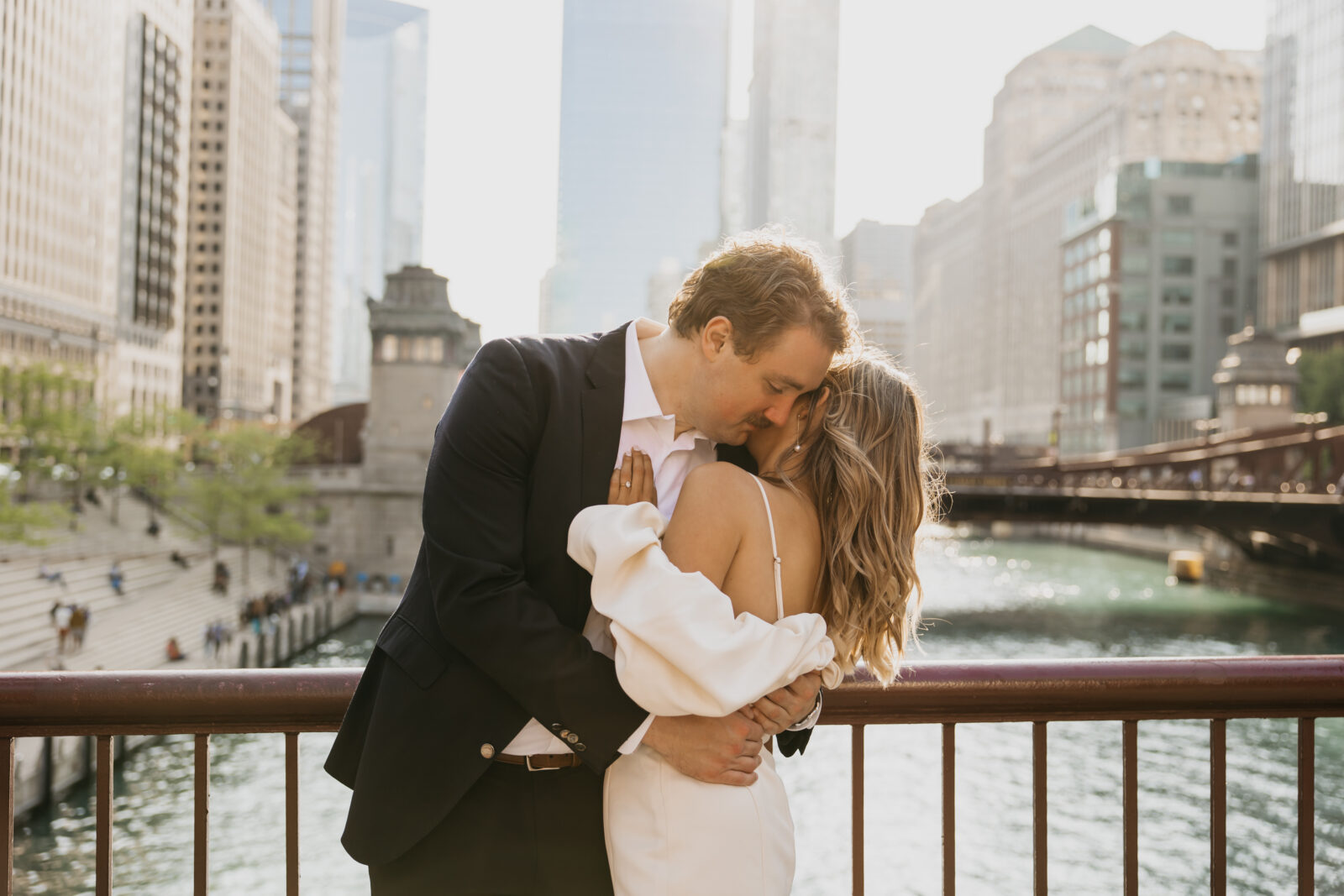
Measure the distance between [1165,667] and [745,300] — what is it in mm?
1683

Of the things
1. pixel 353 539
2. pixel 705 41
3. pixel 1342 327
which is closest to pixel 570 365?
pixel 353 539

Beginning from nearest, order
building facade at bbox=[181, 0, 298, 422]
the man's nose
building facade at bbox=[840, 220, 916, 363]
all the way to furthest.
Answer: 1. the man's nose
2. building facade at bbox=[181, 0, 298, 422]
3. building facade at bbox=[840, 220, 916, 363]

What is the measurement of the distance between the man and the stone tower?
4872cm

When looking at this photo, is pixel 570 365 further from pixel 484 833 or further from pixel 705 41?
pixel 705 41

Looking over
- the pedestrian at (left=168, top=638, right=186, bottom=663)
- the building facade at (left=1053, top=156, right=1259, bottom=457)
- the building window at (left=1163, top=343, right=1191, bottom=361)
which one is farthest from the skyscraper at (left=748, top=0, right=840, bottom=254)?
the pedestrian at (left=168, top=638, right=186, bottom=663)

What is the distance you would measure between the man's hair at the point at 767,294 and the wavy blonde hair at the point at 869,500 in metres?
0.17

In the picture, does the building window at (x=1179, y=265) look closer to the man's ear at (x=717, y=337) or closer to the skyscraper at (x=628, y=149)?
Answer: the skyscraper at (x=628, y=149)

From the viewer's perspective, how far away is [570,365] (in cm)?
252

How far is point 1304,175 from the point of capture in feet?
247

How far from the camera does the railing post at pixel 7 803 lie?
2574 mm

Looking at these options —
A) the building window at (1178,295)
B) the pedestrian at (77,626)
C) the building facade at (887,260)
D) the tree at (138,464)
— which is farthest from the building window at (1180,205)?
the pedestrian at (77,626)

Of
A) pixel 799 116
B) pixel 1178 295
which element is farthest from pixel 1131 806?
pixel 799 116

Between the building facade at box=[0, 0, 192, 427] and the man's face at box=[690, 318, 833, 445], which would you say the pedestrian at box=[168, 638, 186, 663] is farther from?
the building facade at box=[0, 0, 192, 427]

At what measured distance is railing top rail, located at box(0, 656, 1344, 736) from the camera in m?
2.65
